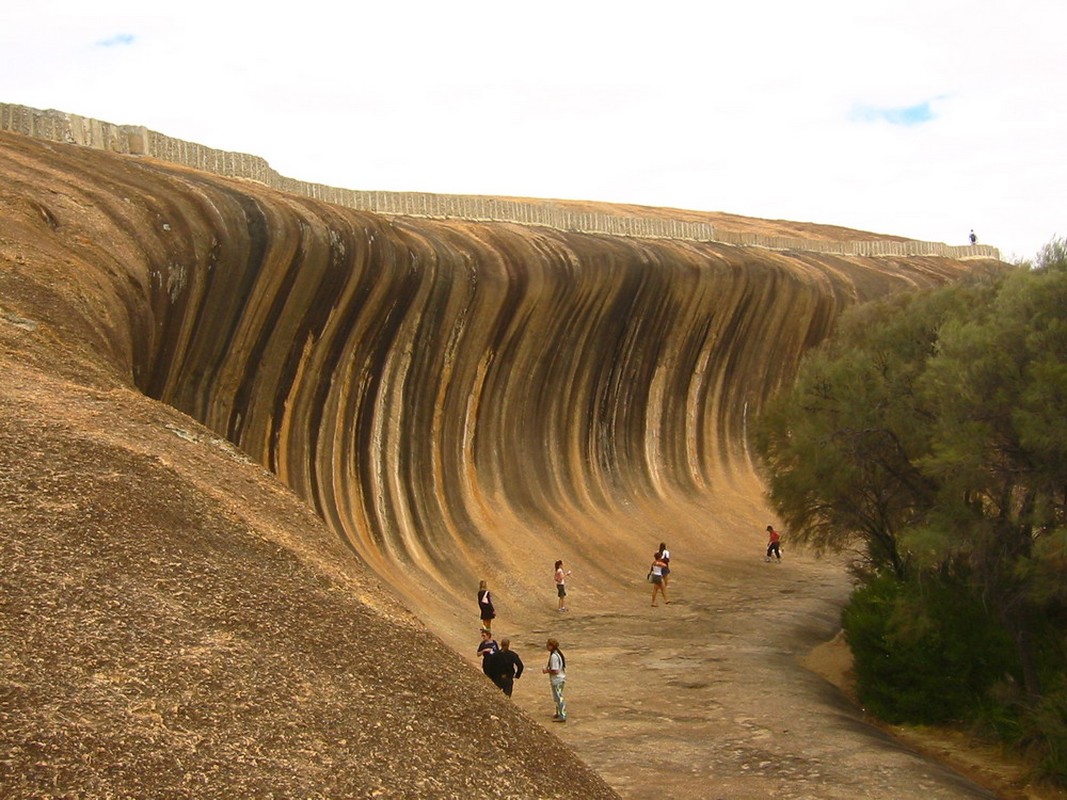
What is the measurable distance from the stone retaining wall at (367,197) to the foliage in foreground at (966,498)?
13.1m

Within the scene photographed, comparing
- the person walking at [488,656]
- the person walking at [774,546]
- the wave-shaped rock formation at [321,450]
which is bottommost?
the person walking at [774,546]

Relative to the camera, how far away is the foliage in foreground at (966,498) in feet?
58.2

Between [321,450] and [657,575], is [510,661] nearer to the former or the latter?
[321,450]

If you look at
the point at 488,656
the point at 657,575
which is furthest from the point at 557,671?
the point at 657,575

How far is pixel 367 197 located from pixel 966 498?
704 inches

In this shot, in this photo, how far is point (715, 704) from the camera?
1906cm

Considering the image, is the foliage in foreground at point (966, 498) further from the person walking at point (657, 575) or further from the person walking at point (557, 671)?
the person walking at point (557, 671)

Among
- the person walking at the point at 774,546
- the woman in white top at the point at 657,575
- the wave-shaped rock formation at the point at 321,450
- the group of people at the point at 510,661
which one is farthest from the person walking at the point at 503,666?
the person walking at the point at 774,546

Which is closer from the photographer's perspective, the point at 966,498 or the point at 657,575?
the point at 966,498

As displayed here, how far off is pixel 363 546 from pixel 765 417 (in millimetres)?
10630

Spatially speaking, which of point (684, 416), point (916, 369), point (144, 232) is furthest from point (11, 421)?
point (684, 416)

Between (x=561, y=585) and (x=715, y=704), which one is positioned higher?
(x=715, y=704)

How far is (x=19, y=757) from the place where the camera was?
639 cm

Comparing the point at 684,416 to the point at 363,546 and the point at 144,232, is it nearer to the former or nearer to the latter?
the point at 363,546
